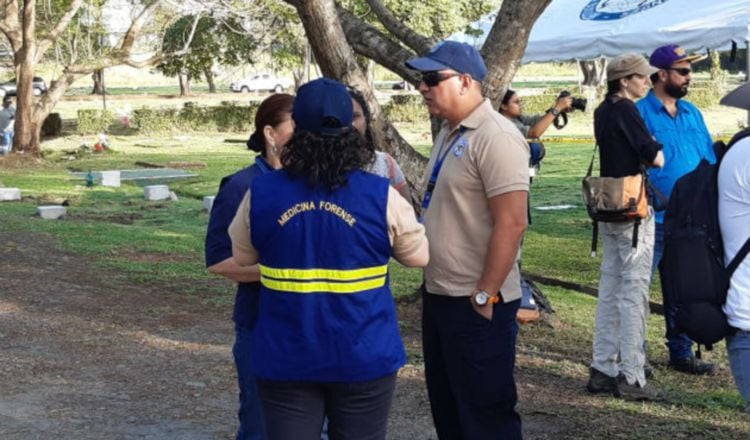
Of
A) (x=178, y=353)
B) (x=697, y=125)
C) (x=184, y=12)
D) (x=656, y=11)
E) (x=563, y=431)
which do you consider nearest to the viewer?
(x=563, y=431)

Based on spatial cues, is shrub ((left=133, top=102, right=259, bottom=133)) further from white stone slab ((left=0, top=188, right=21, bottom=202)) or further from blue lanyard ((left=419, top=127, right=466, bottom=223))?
blue lanyard ((left=419, top=127, right=466, bottom=223))

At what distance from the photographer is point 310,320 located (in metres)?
3.39

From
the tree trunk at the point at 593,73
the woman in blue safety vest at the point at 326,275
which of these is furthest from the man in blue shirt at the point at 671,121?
the tree trunk at the point at 593,73

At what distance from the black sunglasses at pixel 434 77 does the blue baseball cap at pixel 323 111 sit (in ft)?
3.22

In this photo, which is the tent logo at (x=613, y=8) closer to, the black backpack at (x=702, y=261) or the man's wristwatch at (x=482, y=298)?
the man's wristwatch at (x=482, y=298)

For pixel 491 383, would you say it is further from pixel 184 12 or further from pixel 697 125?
pixel 184 12

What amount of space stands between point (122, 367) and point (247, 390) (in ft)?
10.6

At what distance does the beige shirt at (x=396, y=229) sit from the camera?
3.46 metres

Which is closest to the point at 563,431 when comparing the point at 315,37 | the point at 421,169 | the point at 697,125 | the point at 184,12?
the point at 697,125

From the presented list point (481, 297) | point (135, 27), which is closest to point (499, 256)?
point (481, 297)

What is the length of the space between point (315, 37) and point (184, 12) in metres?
25.7

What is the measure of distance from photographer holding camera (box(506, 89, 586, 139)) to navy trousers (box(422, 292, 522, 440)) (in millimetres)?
3668

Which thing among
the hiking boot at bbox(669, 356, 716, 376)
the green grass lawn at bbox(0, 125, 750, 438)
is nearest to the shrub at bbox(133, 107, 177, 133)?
the green grass lawn at bbox(0, 125, 750, 438)

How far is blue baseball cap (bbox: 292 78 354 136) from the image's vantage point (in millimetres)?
3438
